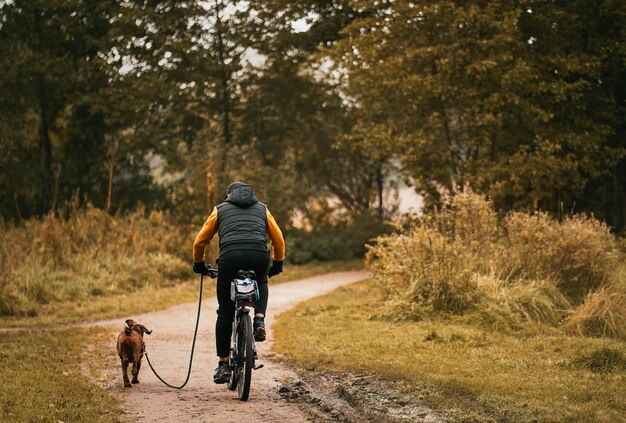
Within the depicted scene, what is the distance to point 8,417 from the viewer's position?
7.09m

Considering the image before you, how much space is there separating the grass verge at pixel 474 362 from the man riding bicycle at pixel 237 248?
1.58 meters

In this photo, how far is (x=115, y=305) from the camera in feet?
51.1

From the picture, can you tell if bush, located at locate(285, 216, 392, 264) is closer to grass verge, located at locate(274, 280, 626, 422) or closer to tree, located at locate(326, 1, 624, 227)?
tree, located at locate(326, 1, 624, 227)

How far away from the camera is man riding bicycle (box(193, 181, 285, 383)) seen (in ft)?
26.8

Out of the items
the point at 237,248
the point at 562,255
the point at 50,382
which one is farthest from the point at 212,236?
the point at 562,255

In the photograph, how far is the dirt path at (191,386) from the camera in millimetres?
7480

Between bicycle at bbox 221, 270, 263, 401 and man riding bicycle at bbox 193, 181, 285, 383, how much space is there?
0.44 feet

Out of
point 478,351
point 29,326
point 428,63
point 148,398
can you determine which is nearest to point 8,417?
point 148,398

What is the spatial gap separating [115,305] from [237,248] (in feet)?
26.4

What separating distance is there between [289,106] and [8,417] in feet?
85.0

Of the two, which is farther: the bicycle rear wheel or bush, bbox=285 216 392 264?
bush, bbox=285 216 392 264

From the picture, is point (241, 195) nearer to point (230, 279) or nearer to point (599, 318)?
point (230, 279)

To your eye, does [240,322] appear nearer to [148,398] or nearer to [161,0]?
[148,398]

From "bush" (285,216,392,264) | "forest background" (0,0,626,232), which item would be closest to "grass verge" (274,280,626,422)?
"forest background" (0,0,626,232)
